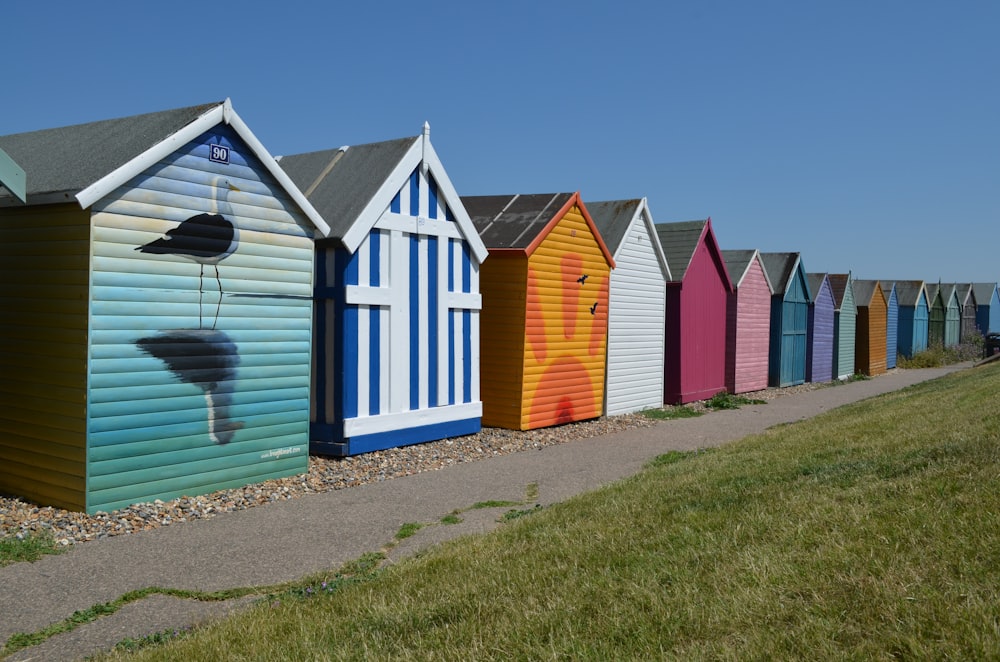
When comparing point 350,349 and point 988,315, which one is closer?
point 350,349

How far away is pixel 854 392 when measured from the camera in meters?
27.7

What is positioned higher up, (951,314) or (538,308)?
(951,314)

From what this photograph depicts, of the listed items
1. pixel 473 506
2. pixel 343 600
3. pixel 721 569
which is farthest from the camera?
pixel 473 506

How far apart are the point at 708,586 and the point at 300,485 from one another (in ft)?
22.4

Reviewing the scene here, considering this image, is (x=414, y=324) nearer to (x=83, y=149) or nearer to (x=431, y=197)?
(x=431, y=197)

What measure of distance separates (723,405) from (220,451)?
1460 centimetres

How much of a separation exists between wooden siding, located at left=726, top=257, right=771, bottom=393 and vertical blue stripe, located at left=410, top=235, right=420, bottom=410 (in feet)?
44.1

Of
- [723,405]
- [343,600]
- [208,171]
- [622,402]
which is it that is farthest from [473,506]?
[723,405]

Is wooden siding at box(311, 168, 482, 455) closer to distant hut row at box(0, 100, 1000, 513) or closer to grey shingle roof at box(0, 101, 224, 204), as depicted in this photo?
distant hut row at box(0, 100, 1000, 513)

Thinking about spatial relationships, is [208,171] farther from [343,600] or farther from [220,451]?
[343,600]

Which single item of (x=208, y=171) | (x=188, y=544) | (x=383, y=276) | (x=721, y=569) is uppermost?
(x=208, y=171)

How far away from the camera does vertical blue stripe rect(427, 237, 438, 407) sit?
1410 cm

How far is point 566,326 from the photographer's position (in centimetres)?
1714

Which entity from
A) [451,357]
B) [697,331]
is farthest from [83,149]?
[697,331]
